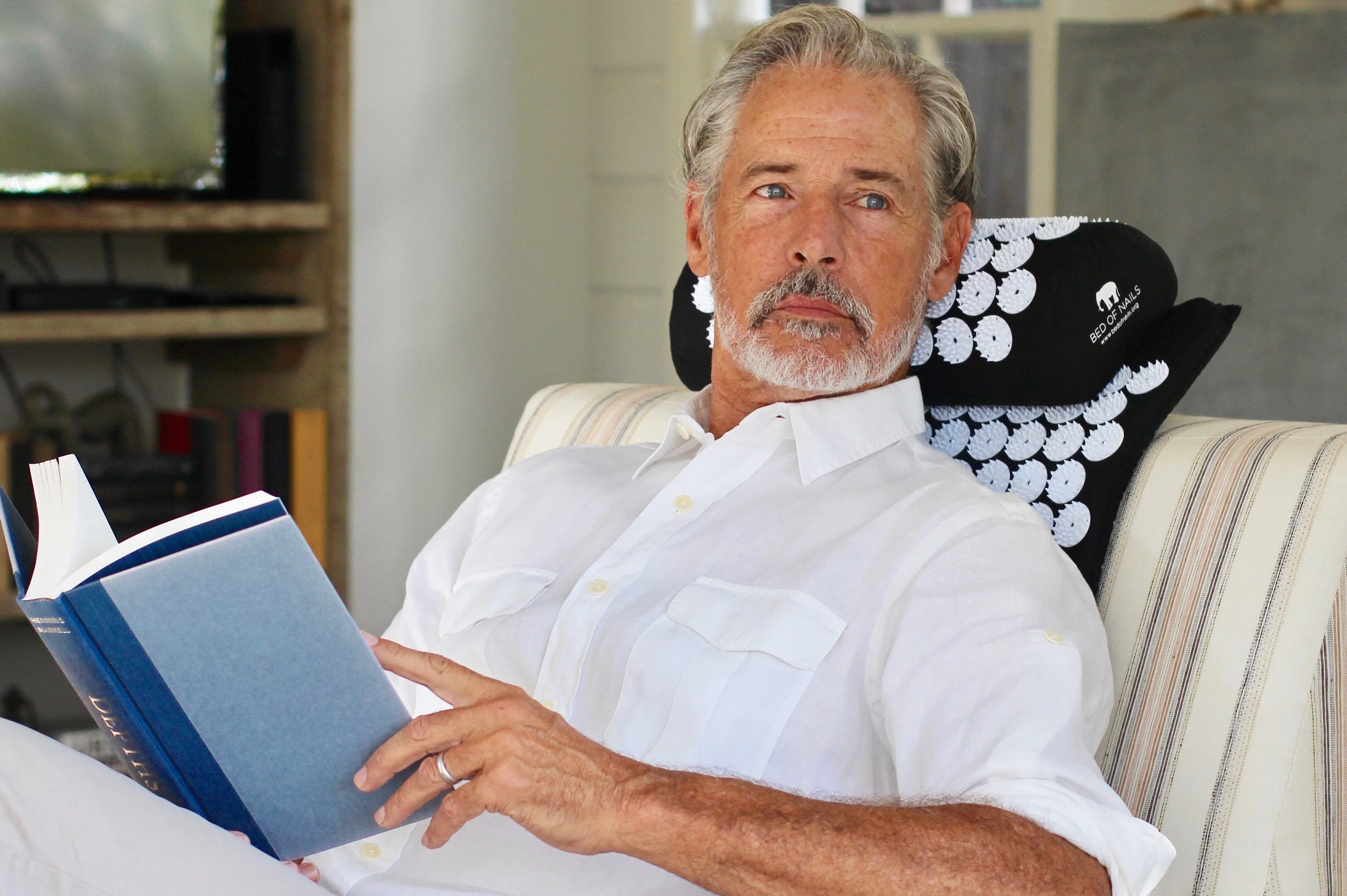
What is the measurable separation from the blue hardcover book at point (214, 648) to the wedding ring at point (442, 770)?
3 centimetres

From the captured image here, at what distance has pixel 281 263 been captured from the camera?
9.66 feet

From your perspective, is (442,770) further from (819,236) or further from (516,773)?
(819,236)

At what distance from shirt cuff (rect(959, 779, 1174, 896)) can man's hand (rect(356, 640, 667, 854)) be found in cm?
22

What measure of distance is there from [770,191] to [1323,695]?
0.66m

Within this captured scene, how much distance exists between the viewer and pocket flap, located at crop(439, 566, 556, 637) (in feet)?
4.38

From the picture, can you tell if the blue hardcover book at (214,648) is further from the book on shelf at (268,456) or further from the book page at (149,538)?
the book on shelf at (268,456)

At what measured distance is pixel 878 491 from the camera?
123 cm

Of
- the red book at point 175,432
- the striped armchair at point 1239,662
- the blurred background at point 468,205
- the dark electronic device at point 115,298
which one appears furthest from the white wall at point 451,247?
the striped armchair at point 1239,662

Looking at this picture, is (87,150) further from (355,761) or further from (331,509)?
(355,761)

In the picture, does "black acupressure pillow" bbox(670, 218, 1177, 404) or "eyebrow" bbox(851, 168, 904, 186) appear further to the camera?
"eyebrow" bbox(851, 168, 904, 186)

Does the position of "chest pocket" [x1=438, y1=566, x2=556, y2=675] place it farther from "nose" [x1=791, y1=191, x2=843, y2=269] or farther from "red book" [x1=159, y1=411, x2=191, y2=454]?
"red book" [x1=159, y1=411, x2=191, y2=454]

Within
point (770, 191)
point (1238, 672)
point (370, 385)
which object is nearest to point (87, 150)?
point (370, 385)

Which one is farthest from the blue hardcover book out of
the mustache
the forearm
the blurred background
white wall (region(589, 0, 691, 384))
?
white wall (region(589, 0, 691, 384))

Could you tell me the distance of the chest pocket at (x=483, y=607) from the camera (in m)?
1.33
